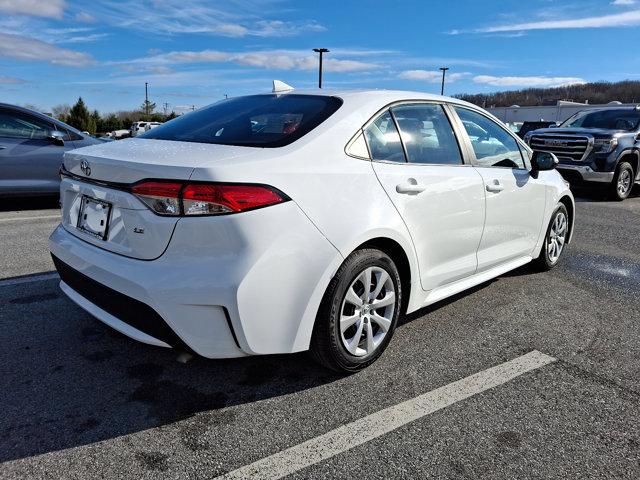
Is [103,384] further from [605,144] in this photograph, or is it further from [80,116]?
[80,116]

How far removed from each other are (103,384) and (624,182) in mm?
10724

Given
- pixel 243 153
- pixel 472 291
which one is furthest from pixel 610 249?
pixel 243 153

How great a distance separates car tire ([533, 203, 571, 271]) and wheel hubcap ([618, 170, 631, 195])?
6.23 metres

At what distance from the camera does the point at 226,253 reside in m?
2.29

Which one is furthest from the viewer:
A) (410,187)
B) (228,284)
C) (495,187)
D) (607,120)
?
(607,120)

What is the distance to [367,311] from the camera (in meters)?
2.89

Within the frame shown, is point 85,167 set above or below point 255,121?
below

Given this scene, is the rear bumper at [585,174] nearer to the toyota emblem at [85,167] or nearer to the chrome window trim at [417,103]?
the chrome window trim at [417,103]

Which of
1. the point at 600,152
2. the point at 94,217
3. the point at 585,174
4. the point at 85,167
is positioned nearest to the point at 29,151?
the point at 85,167

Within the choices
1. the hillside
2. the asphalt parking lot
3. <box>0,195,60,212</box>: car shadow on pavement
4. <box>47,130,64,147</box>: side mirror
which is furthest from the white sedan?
the hillside

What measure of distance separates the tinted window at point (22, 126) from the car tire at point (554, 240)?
682cm

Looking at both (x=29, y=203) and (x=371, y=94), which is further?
(x=29, y=203)

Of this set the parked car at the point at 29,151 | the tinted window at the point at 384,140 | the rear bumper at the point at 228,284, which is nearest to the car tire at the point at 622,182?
the tinted window at the point at 384,140

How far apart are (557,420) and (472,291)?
1.91 metres
